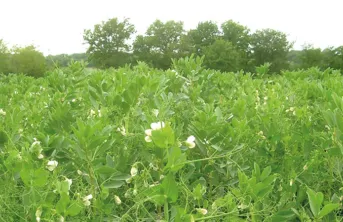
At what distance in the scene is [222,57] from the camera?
4812 centimetres

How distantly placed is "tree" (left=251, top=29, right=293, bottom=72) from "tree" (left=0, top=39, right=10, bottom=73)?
30379 mm

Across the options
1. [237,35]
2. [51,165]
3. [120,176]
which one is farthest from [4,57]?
[120,176]

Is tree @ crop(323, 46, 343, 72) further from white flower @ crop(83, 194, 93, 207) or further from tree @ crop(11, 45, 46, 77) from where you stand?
white flower @ crop(83, 194, 93, 207)

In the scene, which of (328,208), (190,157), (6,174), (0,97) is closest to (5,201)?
(6,174)

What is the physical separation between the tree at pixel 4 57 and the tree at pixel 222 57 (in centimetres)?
2161

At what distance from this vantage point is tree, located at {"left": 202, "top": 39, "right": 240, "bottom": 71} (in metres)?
48.3

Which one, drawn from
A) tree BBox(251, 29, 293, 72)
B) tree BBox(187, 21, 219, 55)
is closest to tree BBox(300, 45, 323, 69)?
tree BBox(251, 29, 293, 72)

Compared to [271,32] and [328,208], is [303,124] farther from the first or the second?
[271,32]

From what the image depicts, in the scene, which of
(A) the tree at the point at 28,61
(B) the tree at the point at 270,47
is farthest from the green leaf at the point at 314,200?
(B) the tree at the point at 270,47

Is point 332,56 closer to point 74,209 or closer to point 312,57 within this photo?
point 312,57

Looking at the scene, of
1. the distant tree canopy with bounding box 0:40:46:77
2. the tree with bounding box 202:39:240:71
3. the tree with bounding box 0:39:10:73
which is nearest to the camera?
the tree with bounding box 0:39:10:73

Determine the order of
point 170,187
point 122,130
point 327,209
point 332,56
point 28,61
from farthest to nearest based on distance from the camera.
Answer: point 332,56 < point 28,61 < point 122,130 < point 327,209 < point 170,187

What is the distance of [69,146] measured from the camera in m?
1.63

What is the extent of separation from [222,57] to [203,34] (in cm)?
1157
